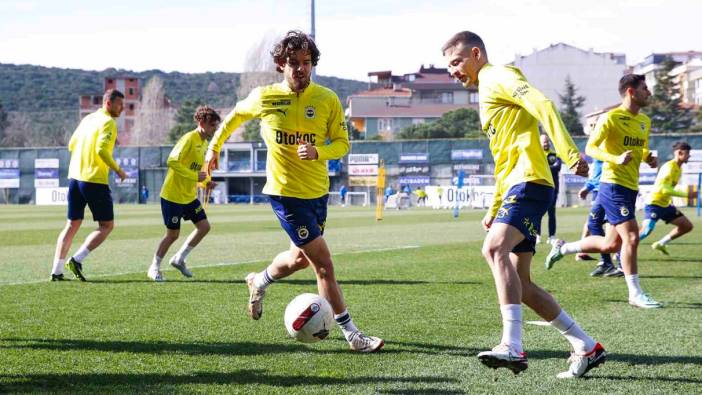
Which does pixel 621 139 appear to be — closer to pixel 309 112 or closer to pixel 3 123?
pixel 309 112

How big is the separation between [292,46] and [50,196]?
50863 mm

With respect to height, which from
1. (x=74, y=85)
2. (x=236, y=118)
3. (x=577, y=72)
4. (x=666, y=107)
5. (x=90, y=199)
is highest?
(x=74, y=85)

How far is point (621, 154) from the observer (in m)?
8.53

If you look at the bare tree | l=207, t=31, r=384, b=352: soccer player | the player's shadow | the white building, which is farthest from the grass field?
the bare tree

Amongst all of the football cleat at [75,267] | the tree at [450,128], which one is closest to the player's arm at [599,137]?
the football cleat at [75,267]

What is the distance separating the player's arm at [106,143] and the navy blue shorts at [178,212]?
73 centimetres

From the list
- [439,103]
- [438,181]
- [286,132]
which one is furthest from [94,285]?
[439,103]

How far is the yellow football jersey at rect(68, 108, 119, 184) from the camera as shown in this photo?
410 inches

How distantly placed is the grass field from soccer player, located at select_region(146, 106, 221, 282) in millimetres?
389

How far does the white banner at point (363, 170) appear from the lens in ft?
166

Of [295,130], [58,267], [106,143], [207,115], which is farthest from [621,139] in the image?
[58,267]

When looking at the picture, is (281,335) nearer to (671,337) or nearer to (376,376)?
(376,376)

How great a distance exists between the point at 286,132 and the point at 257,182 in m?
53.2

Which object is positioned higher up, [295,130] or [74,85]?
[74,85]
